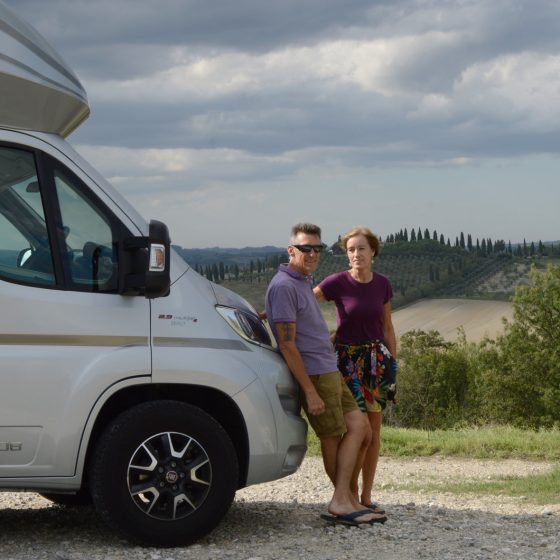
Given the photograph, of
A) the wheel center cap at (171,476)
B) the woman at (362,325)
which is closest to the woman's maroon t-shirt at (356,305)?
the woman at (362,325)

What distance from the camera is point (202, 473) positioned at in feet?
19.8

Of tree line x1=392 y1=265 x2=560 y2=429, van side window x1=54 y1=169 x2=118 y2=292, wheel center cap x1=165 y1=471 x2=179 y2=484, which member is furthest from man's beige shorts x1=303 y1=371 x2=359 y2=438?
tree line x1=392 y1=265 x2=560 y2=429

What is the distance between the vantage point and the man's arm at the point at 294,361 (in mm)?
6418

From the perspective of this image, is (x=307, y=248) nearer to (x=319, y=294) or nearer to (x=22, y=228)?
(x=319, y=294)

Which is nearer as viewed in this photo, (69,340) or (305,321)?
(69,340)

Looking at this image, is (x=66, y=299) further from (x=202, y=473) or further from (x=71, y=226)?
(x=202, y=473)

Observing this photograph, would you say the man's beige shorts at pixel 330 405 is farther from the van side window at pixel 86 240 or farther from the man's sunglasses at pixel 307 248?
the van side window at pixel 86 240

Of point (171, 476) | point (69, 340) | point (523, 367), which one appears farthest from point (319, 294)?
point (523, 367)

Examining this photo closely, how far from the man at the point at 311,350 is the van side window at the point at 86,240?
1.16 metres

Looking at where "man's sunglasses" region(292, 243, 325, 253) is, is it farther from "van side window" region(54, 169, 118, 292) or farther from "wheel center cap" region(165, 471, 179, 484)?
"wheel center cap" region(165, 471, 179, 484)

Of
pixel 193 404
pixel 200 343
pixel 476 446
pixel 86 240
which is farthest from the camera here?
pixel 476 446

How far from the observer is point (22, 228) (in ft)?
18.8

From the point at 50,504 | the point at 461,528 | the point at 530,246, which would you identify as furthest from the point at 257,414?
the point at 530,246

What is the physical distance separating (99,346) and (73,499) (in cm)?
211
